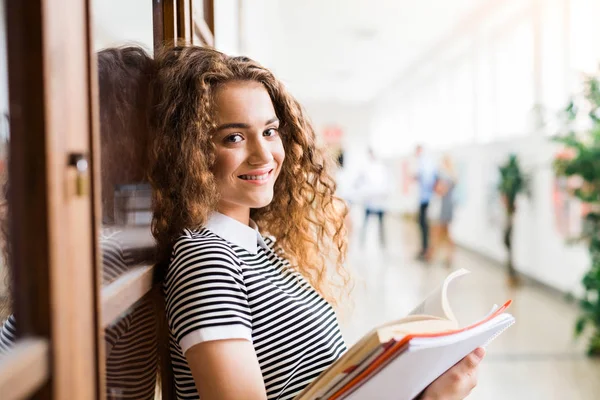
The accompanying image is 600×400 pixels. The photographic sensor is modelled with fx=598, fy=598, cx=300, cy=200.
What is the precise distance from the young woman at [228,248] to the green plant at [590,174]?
293 centimetres

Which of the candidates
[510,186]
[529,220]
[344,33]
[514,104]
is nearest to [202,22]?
[510,186]

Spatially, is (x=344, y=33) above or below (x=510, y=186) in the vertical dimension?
above

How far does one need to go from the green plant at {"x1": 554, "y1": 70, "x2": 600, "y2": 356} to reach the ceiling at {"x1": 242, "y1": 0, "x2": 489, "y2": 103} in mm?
2425

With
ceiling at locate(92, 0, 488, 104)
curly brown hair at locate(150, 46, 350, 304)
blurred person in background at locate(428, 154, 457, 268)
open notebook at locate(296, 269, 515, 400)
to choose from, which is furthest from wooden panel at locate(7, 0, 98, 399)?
blurred person in background at locate(428, 154, 457, 268)

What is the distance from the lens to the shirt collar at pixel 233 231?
1108mm

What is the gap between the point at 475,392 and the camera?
3.47 m

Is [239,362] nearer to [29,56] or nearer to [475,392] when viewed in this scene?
[29,56]

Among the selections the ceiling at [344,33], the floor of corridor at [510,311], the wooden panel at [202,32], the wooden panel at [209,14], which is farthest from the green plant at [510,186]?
the wooden panel at [202,32]

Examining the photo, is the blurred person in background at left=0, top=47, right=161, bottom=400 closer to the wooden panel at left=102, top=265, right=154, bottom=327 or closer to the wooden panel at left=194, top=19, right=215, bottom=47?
the wooden panel at left=102, top=265, right=154, bottom=327

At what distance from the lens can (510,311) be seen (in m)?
5.44

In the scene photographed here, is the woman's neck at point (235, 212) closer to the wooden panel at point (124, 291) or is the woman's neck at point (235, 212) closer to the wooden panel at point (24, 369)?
the wooden panel at point (124, 291)

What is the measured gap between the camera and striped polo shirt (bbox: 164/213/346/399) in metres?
0.91

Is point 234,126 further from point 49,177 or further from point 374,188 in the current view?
point 374,188

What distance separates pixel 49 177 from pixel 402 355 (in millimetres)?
460
